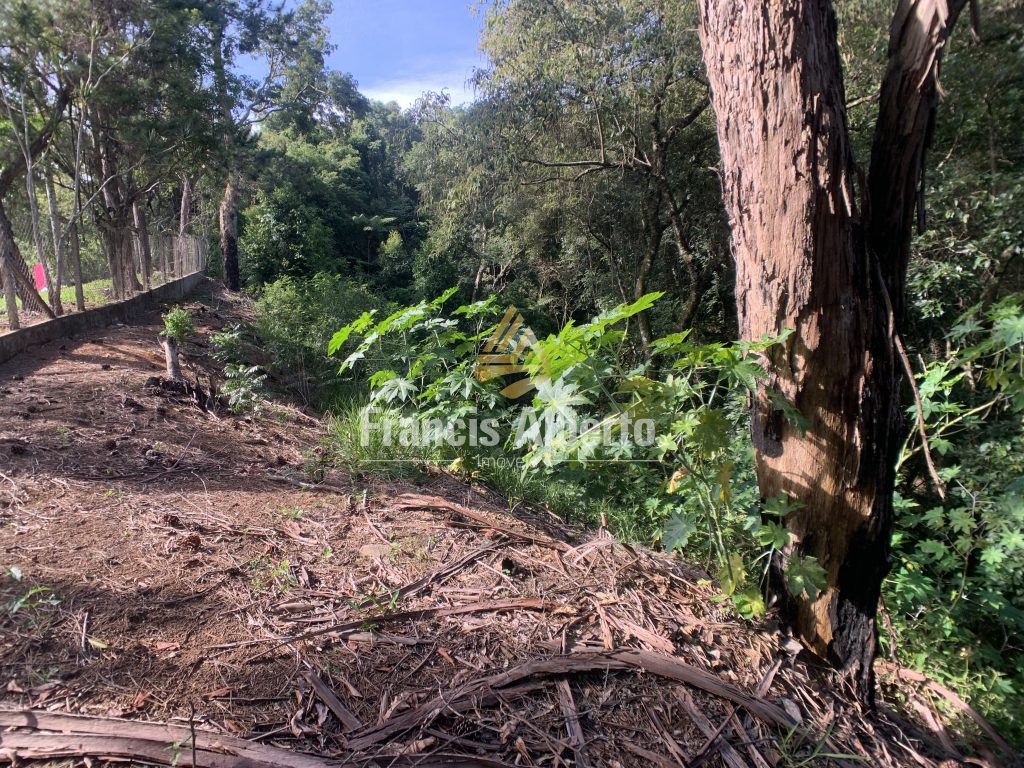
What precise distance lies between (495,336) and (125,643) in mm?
2432

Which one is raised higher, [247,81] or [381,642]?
[247,81]

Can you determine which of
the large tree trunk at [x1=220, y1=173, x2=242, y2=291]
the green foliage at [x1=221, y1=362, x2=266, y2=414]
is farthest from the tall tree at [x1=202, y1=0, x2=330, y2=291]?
the green foliage at [x1=221, y1=362, x2=266, y2=414]

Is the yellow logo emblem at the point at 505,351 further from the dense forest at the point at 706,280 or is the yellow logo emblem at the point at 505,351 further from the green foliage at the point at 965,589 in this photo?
the green foliage at the point at 965,589

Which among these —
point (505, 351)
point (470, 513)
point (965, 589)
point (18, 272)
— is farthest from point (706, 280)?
point (18, 272)

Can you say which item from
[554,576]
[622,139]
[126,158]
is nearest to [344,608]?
[554,576]

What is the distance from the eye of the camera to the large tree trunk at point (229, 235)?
50.6 feet

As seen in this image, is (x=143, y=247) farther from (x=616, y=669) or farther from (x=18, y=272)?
(x=616, y=669)

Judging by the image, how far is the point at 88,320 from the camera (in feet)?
28.3

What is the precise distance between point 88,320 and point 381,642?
932 centimetres

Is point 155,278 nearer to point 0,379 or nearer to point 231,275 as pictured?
point 231,275

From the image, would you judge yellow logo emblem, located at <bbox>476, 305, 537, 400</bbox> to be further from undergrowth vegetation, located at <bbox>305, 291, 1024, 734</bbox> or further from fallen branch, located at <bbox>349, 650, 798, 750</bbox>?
fallen branch, located at <bbox>349, 650, 798, 750</bbox>

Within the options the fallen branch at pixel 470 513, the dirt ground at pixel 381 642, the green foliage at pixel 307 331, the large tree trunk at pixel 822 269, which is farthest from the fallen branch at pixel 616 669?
the green foliage at pixel 307 331

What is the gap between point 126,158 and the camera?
11.7 meters

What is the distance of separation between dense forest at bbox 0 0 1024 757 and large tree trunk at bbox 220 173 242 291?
131mm
